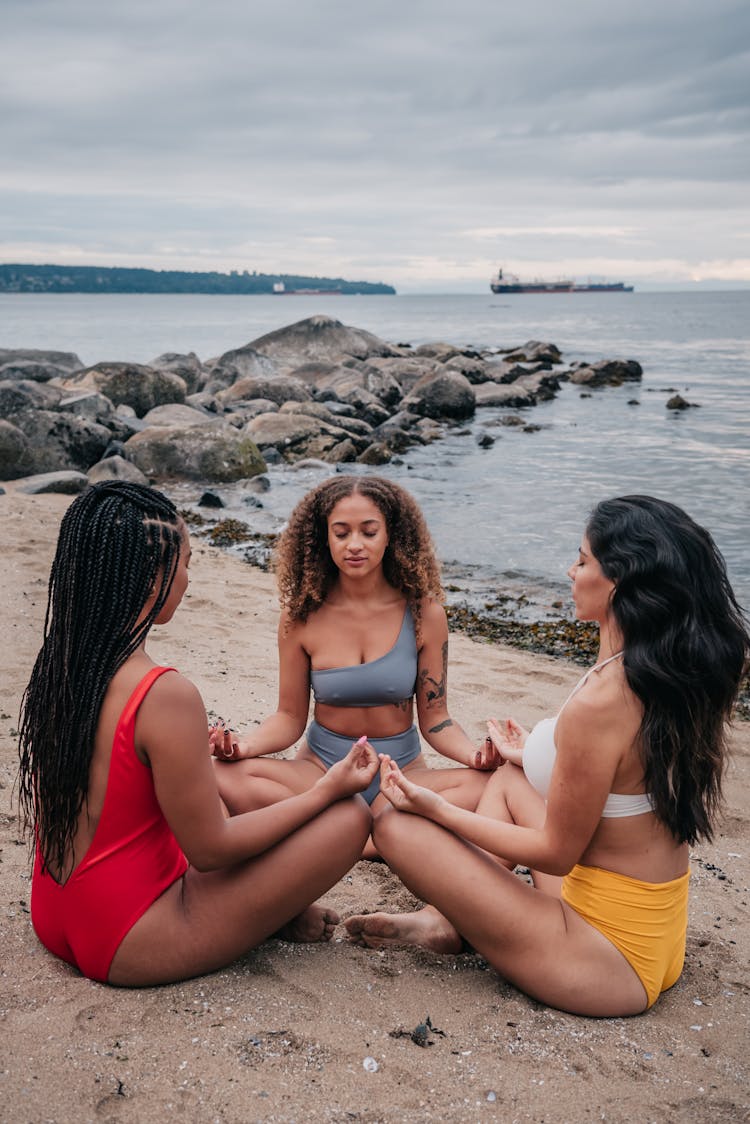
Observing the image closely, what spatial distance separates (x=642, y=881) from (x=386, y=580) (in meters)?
1.72

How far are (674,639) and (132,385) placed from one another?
18.5 metres

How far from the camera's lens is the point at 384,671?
3955mm

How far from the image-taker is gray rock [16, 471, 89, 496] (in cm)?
1199

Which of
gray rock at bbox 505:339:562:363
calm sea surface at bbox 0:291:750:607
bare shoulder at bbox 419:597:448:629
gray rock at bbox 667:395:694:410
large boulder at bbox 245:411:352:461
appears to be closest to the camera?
bare shoulder at bbox 419:597:448:629

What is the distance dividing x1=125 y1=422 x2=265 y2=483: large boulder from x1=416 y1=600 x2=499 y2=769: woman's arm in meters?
10.9

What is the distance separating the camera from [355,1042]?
2.81 meters

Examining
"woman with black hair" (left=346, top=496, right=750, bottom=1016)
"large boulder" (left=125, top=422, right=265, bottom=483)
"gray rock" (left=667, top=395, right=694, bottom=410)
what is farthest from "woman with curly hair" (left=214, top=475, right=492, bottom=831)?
"gray rock" (left=667, top=395, right=694, bottom=410)

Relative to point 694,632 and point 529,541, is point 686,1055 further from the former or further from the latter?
point 529,541

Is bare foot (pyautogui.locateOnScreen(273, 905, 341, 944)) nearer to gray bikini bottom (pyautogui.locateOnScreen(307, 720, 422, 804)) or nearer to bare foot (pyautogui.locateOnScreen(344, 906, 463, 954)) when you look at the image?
bare foot (pyautogui.locateOnScreen(344, 906, 463, 954))

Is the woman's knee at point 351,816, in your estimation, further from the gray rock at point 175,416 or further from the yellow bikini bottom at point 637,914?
the gray rock at point 175,416

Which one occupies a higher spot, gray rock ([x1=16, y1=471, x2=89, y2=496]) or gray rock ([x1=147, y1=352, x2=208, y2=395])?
gray rock ([x1=147, y1=352, x2=208, y2=395])

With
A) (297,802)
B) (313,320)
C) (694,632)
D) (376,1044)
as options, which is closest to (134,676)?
(297,802)

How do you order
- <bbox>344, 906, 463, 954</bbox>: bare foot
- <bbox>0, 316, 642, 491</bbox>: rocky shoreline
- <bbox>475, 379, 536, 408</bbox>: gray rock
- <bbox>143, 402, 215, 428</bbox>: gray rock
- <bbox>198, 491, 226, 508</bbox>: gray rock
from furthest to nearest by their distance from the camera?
<bbox>475, 379, 536, 408</bbox>: gray rock
<bbox>143, 402, 215, 428</bbox>: gray rock
<bbox>0, 316, 642, 491</bbox>: rocky shoreline
<bbox>198, 491, 226, 508</bbox>: gray rock
<bbox>344, 906, 463, 954</bbox>: bare foot

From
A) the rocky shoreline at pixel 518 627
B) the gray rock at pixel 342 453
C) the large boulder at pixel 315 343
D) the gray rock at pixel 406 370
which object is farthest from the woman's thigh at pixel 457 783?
the large boulder at pixel 315 343
